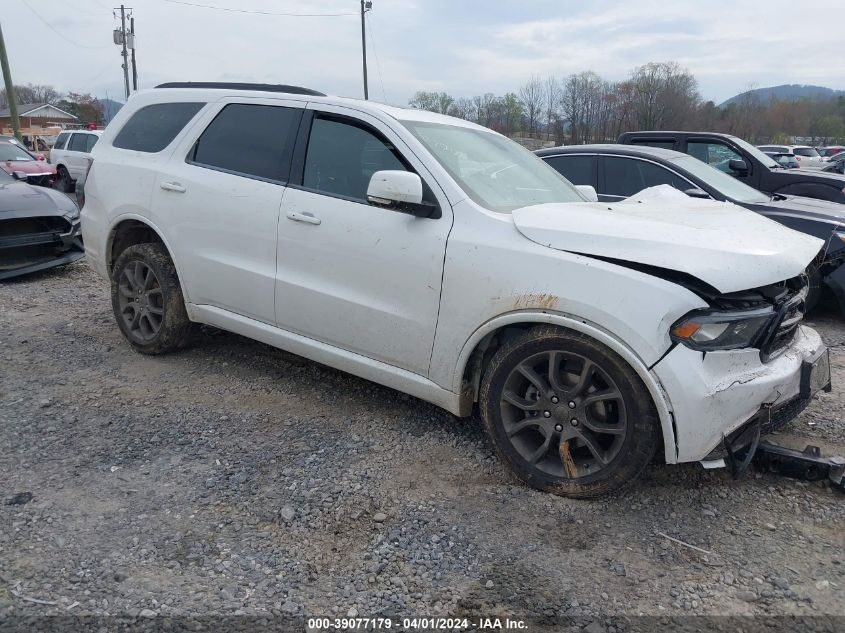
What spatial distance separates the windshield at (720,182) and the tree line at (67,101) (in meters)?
75.4

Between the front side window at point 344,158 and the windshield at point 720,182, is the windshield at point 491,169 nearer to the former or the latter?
the front side window at point 344,158

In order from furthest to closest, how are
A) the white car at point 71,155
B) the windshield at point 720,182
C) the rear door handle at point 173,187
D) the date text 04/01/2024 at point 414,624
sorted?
1. the white car at point 71,155
2. the windshield at point 720,182
3. the rear door handle at point 173,187
4. the date text 04/01/2024 at point 414,624

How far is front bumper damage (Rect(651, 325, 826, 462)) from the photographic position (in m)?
2.74

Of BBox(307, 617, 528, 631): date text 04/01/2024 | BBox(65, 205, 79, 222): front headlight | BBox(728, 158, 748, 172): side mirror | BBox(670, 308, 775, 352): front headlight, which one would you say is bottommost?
BBox(307, 617, 528, 631): date text 04/01/2024

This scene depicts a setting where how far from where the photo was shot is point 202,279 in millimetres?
4359

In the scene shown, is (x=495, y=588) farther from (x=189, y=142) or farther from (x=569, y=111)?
(x=569, y=111)

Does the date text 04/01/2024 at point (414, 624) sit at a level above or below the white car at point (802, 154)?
below

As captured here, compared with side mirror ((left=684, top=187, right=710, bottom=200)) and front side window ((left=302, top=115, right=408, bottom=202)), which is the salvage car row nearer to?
front side window ((left=302, top=115, right=408, bottom=202))

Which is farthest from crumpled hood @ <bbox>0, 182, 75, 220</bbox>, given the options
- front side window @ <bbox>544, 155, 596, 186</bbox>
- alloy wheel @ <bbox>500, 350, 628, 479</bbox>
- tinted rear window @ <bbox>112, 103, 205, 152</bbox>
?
alloy wheel @ <bbox>500, 350, 628, 479</bbox>

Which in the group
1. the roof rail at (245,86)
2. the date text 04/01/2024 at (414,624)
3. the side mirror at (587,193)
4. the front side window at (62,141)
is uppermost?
the roof rail at (245,86)

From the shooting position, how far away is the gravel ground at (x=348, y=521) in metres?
2.49

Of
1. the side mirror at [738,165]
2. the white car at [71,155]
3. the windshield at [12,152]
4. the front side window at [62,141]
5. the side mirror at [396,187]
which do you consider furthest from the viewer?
the front side window at [62,141]

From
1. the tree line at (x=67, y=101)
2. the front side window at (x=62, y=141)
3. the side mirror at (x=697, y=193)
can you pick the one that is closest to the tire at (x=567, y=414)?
the side mirror at (x=697, y=193)

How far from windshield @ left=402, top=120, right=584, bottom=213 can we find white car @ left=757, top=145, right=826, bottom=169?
995 inches
